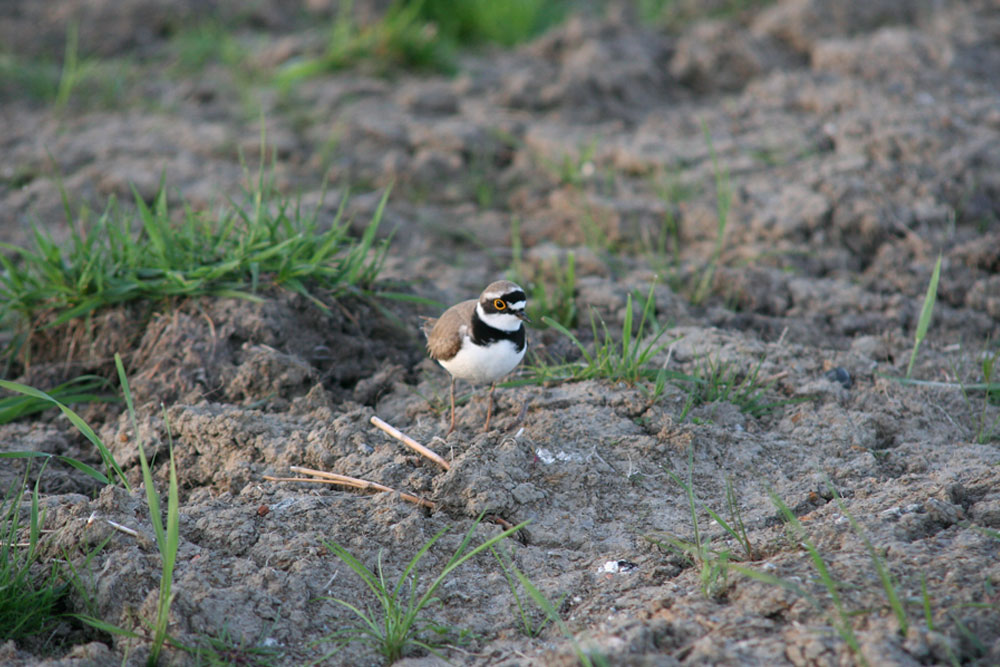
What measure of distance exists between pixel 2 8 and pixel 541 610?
24.4 feet

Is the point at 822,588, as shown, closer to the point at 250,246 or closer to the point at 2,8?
the point at 250,246

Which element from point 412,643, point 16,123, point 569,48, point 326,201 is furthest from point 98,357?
point 569,48

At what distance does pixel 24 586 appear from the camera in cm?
270

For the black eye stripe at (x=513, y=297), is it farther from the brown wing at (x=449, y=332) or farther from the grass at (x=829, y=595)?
the grass at (x=829, y=595)

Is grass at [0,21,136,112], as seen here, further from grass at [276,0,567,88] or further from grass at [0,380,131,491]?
grass at [0,380,131,491]

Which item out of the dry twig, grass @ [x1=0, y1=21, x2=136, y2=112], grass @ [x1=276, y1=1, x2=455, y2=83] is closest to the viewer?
the dry twig

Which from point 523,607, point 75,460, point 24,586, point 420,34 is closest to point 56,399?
point 75,460

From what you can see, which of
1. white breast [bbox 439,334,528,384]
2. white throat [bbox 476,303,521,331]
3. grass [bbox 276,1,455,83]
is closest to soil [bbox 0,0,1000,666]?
grass [bbox 276,1,455,83]

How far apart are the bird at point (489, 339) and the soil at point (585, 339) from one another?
254mm

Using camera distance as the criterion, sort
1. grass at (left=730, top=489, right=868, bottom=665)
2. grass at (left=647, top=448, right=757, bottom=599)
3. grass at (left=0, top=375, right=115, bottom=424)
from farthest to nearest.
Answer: grass at (left=0, top=375, right=115, bottom=424), grass at (left=647, top=448, right=757, bottom=599), grass at (left=730, top=489, right=868, bottom=665)

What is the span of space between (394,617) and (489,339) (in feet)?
3.86

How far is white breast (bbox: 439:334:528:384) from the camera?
3.37 m

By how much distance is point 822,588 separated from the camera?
2.49 m

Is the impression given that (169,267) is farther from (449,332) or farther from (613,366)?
(613,366)
